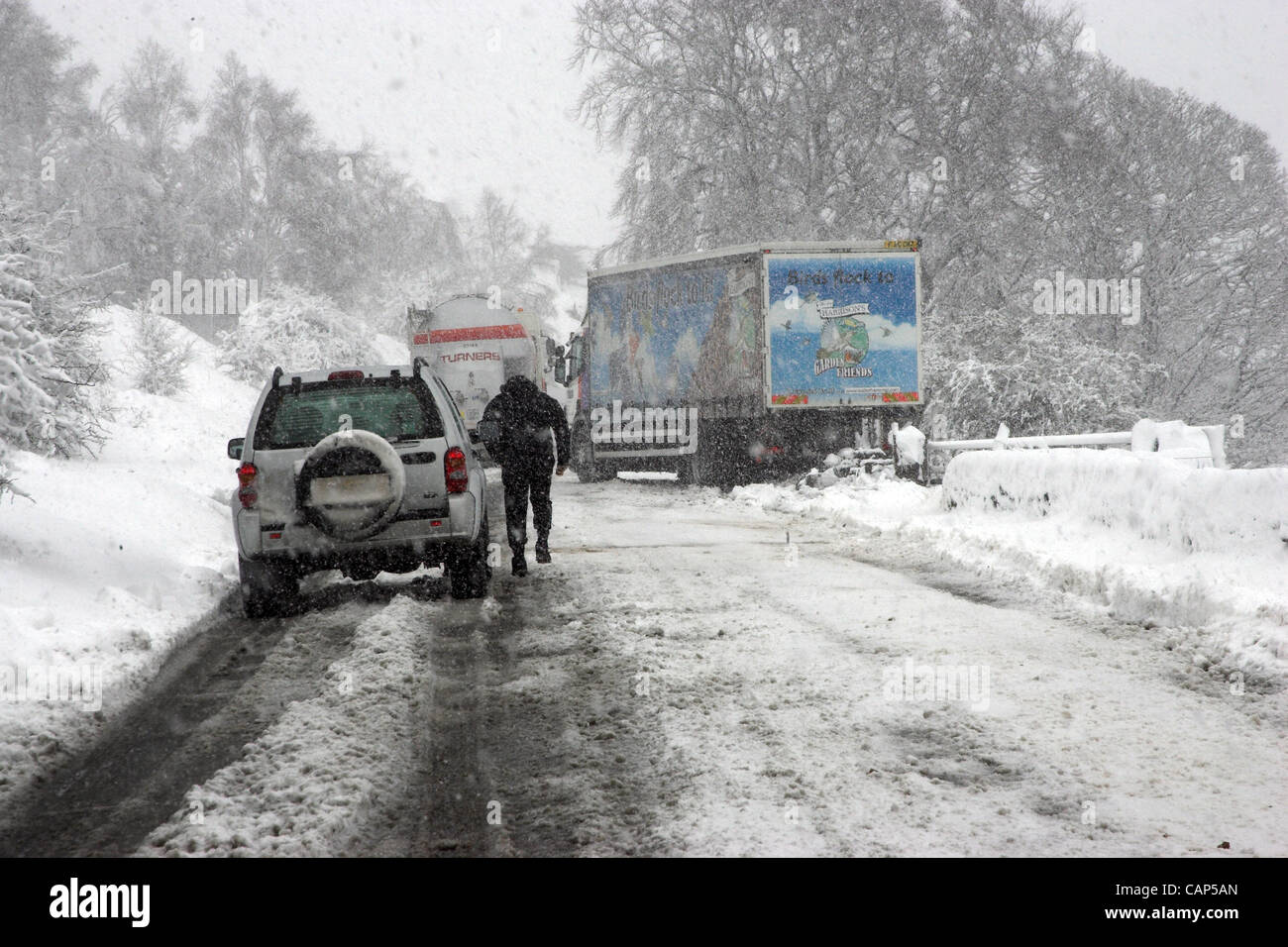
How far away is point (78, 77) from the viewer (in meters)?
43.9

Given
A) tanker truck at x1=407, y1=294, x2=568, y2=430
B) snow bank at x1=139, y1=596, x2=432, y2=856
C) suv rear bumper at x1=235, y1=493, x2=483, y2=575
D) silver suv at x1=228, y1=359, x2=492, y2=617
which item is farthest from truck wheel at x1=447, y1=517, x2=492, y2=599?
tanker truck at x1=407, y1=294, x2=568, y2=430

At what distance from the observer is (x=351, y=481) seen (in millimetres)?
7055

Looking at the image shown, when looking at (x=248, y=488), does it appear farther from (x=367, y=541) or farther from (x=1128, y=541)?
(x=1128, y=541)

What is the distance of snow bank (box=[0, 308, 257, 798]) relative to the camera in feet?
15.8

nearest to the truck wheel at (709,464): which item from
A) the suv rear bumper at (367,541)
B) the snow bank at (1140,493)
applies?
the snow bank at (1140,493)

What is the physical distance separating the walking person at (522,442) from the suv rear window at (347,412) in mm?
1142

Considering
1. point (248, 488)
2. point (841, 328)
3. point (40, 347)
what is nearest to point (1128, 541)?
point (248, 488)

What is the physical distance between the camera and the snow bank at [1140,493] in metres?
6.30

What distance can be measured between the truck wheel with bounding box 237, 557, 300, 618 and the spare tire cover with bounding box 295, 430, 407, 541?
552 millimetres

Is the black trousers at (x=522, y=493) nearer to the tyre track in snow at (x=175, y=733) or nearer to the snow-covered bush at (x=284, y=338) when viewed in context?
the tyre track in snow at (x=175, y=733)

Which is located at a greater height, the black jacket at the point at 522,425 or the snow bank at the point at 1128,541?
the black jacket at the point at 522,425

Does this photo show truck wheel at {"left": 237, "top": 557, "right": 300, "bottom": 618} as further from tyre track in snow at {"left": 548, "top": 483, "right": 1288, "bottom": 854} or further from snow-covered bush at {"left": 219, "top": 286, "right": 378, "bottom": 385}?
snow-covered bush at {"left": 219, "top": 286, "right": 378, "bottom": 385}

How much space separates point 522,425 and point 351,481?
229 cm
